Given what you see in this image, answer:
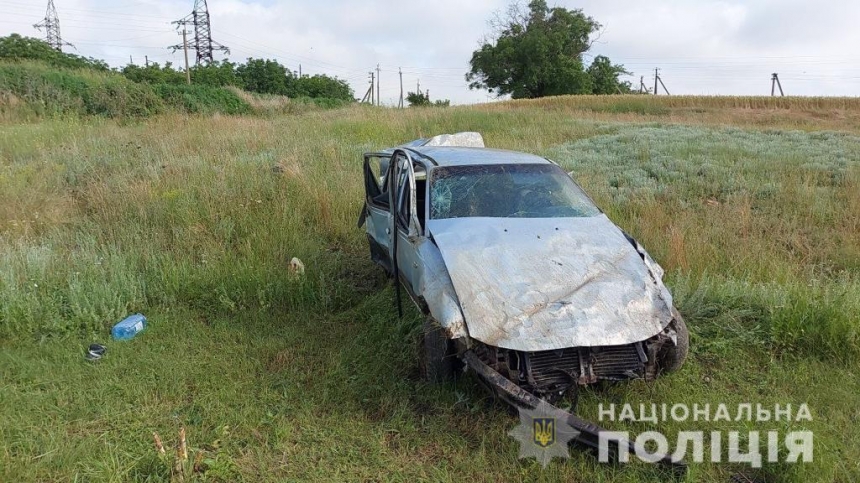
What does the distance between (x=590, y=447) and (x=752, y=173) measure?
8.70m

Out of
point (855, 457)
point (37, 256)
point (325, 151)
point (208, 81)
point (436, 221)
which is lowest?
point (855, 457)

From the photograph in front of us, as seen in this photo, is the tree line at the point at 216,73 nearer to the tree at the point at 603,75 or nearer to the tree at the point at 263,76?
the tree at the point at 263,76

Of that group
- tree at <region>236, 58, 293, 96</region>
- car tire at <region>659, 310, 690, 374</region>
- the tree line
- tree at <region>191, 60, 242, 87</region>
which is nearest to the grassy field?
car tire at <region>659, 310, 690, 374</region>

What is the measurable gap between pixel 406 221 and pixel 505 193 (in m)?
0.87

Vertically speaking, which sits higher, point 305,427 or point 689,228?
point 689,228

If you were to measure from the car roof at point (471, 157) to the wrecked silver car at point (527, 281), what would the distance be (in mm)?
41

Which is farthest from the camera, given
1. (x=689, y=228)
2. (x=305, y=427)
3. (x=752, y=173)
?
(x=752, y=173)

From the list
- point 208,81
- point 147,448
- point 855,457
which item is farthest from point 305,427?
point 208,81

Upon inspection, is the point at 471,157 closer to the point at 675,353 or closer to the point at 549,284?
the point at 549,284

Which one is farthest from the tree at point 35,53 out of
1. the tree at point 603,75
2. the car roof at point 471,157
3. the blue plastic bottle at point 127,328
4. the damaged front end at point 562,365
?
the tree at point 603,75

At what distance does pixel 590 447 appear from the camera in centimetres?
278

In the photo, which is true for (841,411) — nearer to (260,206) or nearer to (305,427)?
(305,427)

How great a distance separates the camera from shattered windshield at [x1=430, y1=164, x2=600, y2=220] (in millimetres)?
3975

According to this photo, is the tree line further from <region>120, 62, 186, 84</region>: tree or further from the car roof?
the car roof
